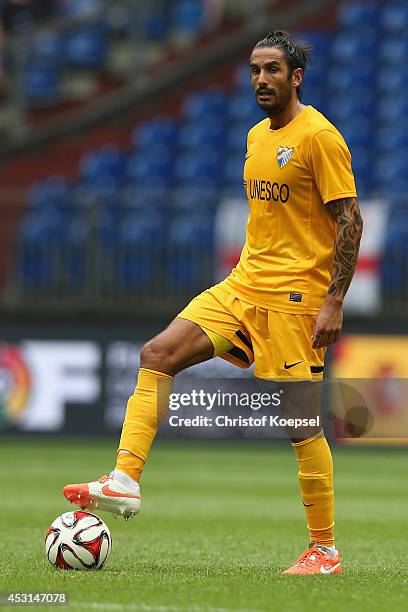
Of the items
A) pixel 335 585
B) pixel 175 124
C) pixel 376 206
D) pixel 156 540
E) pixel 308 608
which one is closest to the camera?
pixel 308 608

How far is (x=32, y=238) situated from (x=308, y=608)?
33.0 feet

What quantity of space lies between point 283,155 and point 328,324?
78 cm

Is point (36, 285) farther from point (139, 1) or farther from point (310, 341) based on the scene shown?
point (310, 341)

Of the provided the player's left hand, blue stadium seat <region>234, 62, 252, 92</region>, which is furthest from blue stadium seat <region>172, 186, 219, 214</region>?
the player's left hand

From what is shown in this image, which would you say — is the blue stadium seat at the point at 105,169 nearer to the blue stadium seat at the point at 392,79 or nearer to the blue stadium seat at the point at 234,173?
the blue stadium seat at the point at 234,173

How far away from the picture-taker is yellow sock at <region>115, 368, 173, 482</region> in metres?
5.97

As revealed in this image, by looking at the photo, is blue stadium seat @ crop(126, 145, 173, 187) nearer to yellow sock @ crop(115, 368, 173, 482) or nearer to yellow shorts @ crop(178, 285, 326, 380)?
yellow shorts @ crop(178, 285, 326, 380)

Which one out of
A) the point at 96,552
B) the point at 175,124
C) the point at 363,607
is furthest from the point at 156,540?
the point at 175,124

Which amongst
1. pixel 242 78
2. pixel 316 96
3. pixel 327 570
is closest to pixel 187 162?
pixel 316 96

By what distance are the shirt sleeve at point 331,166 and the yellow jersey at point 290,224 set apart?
0.07 feet

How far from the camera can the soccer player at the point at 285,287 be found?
19.6ft

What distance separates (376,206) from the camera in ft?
47.0

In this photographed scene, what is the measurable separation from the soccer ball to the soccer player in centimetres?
25

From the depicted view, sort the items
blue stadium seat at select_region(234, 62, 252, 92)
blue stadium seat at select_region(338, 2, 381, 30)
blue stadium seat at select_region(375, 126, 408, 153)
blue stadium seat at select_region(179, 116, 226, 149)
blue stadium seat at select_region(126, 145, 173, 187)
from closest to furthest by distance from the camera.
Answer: blue stadium seat at select_region(375, 126, 408, 153)
blue stadium seat at select_region(126, 145, 173, 187)
blue stadium seat at select_region(179, 116, 226, 149)
blue stadium seat at select_region(338, 2, 381, 30)
blue stadium seat at select_region(234, 62, 252, 92)
